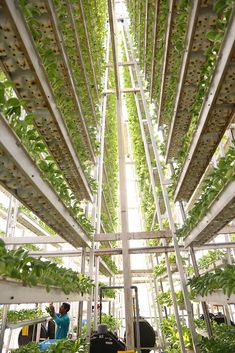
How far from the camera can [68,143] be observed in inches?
107

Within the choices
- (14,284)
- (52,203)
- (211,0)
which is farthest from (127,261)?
(211,0)

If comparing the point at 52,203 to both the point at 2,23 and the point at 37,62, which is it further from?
the point at 2,23

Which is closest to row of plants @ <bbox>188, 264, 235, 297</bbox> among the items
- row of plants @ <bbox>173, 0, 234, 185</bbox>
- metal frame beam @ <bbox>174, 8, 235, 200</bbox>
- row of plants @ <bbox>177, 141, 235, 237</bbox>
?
row of plants @ <bbox>177, 141, 235, 237</bbox>

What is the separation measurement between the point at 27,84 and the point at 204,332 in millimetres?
4810

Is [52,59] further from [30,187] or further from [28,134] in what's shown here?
[30,187]

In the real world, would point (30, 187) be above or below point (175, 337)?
above

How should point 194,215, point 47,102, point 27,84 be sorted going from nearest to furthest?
point 27,84 → point 47,102 → point 194,215

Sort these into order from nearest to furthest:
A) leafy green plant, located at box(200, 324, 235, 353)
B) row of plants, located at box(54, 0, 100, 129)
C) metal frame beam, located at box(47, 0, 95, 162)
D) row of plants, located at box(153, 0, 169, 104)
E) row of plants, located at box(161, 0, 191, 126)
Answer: metal frame beam, located at box(47, 0, 95, 162), row of plants, located at box(161, 0, 191, 126), leafy green plant, located at box(200, 324, 235, 353), row of plants, located at box(54, 0, 100, 129), row of plants, located at box(153, 0, 169, 104)

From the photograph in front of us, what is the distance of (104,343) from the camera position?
398 cm

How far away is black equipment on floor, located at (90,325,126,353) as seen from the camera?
12.8 ft

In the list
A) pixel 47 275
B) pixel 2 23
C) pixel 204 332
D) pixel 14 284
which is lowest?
pixel 204 332

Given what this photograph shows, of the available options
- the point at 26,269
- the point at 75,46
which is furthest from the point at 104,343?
the point at 75,46

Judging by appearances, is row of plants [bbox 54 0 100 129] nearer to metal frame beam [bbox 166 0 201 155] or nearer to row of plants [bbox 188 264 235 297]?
metal frame beam [bbox 166 0 201 155]

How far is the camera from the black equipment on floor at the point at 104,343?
153 inches
